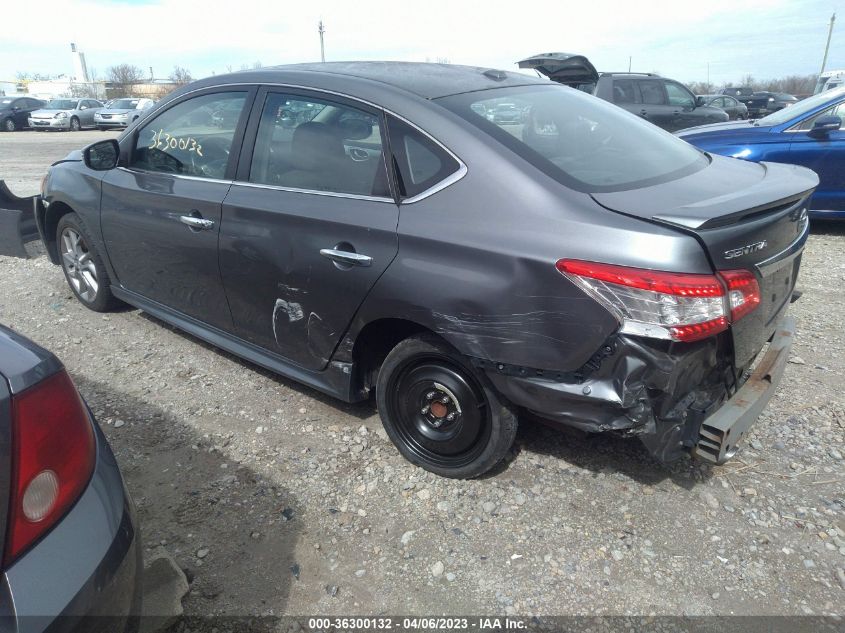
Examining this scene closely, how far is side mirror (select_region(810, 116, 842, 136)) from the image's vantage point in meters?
6.18

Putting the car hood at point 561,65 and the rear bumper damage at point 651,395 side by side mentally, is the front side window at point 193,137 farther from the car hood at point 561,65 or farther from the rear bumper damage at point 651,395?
the car hood at point 561,65

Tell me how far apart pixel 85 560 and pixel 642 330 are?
5.66 ft

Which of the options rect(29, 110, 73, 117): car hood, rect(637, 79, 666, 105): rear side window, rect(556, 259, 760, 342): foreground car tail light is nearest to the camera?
rect(556, 259, 760, 342): foreground car tail light

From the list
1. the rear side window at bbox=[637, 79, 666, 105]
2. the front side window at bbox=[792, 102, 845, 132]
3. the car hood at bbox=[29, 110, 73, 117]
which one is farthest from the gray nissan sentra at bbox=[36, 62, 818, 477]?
the car hood at bbox=[29, 110, 73, 117]

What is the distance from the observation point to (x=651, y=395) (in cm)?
216

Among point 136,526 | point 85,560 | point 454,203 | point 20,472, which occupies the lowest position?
point 136,526

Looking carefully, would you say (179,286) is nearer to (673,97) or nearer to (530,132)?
(530,132)

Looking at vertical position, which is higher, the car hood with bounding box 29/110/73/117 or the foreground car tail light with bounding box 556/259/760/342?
the car hood with bounding box 29/110/73/117

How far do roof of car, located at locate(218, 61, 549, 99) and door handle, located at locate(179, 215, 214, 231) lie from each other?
81 centimetres

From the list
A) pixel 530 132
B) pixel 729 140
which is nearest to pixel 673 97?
pixel 729 140

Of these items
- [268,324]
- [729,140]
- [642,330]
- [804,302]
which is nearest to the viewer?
[642,330]

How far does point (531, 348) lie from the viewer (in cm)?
226

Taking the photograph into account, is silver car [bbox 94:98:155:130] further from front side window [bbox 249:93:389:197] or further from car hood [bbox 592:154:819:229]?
car hood [bbox 592:154:819:229]

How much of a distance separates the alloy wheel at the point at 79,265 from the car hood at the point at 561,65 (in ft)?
28.5
